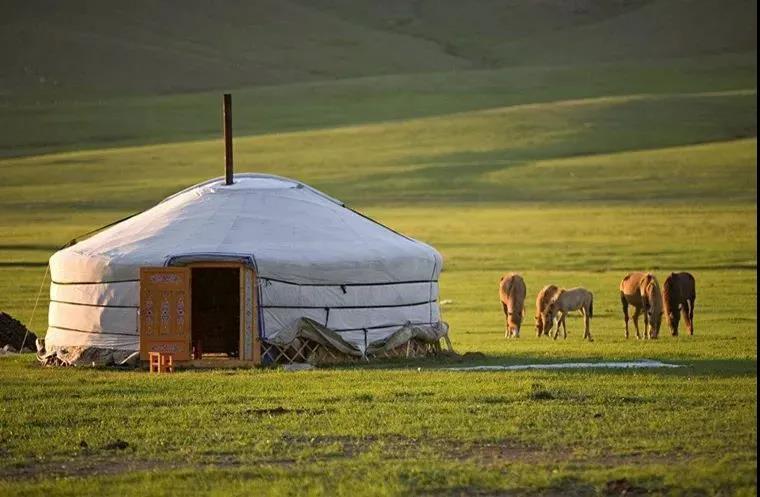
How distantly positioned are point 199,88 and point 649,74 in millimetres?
26315

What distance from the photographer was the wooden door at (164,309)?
17578 mm

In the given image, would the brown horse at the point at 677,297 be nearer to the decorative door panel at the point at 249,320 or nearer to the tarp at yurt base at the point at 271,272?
the tarp at yurt base at the point at 271,272

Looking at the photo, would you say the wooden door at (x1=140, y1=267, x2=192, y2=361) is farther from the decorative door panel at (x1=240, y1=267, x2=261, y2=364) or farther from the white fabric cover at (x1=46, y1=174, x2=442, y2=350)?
the decorative door panel at (x1=240, y1=267, x2=261, y2=364)

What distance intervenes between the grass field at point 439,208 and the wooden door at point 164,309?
1.58ft

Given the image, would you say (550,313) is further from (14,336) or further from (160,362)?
(14,336)

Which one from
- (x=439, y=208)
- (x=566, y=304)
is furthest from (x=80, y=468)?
(x=439, y=208)

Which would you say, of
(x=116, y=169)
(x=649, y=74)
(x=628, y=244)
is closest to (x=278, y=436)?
(x=628, y=244)

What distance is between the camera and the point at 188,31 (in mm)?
116688

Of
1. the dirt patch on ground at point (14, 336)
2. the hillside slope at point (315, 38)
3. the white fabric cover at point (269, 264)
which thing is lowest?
the dirt patch on ground at point (14, 336)

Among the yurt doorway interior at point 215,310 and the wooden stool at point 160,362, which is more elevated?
the yurt doorway interior at point 215,310

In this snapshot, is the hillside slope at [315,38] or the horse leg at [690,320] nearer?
the horse leg at [690,320]

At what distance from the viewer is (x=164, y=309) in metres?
17.7

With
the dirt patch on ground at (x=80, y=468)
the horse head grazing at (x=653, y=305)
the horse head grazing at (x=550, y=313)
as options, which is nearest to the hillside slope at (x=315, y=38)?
the horse head grazing at (x=550, y=313)

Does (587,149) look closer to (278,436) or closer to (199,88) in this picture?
(199,88)
